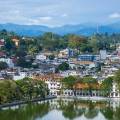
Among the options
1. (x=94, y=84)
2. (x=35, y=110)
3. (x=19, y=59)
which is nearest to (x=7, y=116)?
(x=35, y=110)

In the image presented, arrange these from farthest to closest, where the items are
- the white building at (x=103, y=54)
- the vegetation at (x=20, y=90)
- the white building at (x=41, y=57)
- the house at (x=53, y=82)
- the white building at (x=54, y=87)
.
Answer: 1. the white building at (x=103, y=54)
2. the white building at (x=41, y=57)
3. the house at (x=53, y=82)
4. the white building at (x=54, y=87)
5. the vegetation at (x=20, y=90)

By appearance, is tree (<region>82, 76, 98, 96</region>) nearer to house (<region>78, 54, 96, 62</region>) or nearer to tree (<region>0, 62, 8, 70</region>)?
tree (<region>0, 62, 8, 70</region>)

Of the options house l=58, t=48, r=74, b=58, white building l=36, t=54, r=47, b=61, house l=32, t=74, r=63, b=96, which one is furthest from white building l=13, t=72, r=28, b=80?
house l=58, t=48, r=74, b=58

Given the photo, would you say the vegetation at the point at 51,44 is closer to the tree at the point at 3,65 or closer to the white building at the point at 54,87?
the tree at the point at 3,65

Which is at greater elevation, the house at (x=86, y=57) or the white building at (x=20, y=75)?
the house at (x=86, y=57)

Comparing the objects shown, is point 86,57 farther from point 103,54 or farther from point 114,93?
point 114,93

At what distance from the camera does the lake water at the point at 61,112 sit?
27.1 metres

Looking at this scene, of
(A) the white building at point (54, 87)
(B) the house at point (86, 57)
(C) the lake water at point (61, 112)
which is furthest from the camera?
(B) the house at point (86, 57)

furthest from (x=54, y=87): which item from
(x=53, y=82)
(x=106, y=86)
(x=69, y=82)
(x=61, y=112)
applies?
(x=61, y=112)

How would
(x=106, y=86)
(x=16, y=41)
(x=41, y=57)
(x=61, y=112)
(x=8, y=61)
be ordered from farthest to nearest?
(x=16, y=41) → (x=41, y=57) → (x=8, y=61) → (x=106, y=86) → (x=61, y=112)

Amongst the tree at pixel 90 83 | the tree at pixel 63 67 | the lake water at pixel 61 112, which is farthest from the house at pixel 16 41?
the lake water at pixel 61 112

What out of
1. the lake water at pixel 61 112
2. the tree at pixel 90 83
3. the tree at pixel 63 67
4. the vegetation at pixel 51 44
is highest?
the vegetation at pixel 51 44

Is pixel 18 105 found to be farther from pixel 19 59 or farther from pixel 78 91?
pixel 19 59

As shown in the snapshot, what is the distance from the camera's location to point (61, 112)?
2997 cm
